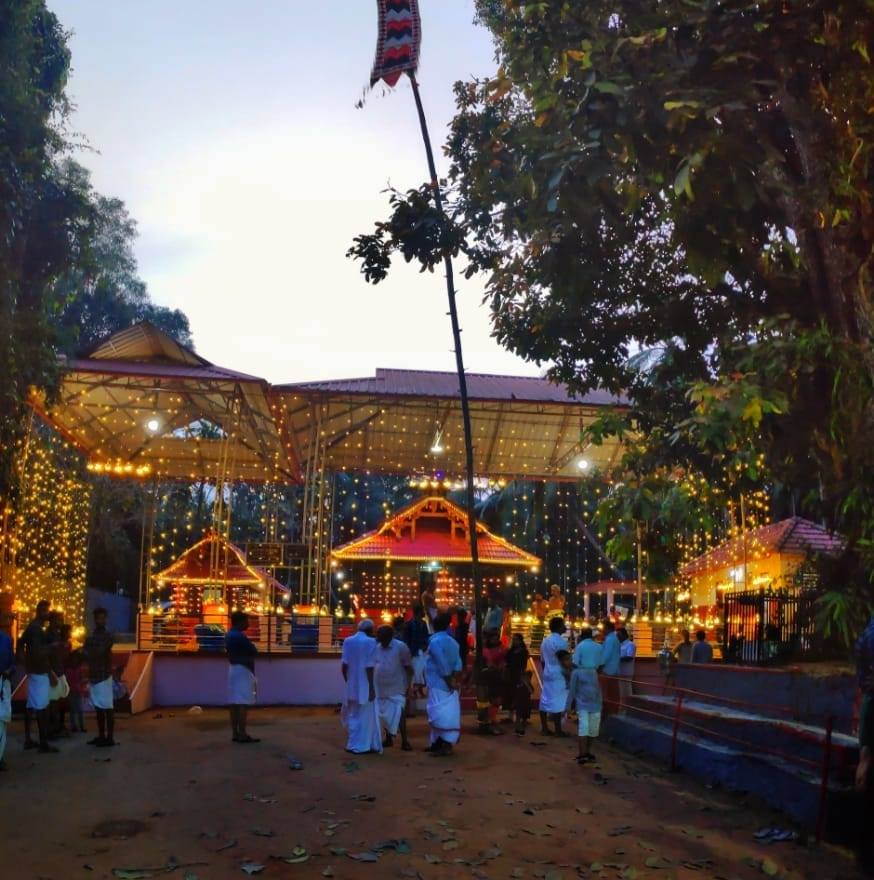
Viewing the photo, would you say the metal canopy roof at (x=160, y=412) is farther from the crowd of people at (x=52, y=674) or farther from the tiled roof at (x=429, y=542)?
the crowd of people at (x=52, y=674)

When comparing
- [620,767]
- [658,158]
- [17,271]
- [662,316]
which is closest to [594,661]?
[620,767]

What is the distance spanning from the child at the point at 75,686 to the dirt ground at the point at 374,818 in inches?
70.1

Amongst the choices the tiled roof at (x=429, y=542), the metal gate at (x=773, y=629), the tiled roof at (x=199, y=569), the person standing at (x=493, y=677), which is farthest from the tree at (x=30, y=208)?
the tiled roof at (x=199, y=569)

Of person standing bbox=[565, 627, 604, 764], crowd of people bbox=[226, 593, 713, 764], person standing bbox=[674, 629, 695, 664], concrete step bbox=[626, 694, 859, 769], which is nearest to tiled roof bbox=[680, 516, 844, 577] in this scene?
person standing bbox=[674, 629, 695, 664]

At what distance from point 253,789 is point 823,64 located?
28.6ft

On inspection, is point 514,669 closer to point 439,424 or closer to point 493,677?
point 493,677

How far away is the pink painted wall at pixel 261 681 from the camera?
17.7 meters

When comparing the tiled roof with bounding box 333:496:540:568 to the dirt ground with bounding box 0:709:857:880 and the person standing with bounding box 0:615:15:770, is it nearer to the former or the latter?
the dirt ground with bounding box 0:709:857:880

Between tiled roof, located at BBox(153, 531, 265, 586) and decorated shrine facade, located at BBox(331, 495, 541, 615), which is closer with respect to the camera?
decorated shrine facade, located at BBox(331, 495, 541, 615)

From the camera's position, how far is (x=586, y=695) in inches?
445

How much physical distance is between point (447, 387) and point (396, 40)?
997 centimetres

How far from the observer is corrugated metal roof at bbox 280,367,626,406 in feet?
70.5

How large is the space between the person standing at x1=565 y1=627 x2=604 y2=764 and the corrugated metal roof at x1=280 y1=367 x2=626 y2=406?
913 centimetres

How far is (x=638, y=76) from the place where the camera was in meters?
8.69
